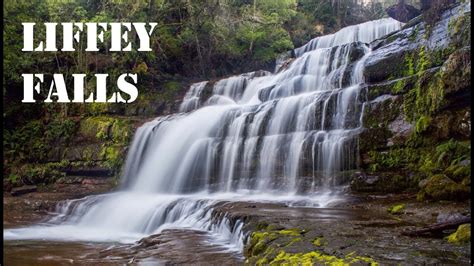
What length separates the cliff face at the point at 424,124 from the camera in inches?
373

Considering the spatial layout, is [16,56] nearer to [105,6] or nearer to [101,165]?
[105,6]

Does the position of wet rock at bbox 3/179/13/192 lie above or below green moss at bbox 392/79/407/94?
below

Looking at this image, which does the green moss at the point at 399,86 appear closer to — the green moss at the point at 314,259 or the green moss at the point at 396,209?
the green moss at the point at 396,209

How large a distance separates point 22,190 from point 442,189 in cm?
1379

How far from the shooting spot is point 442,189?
8180mm

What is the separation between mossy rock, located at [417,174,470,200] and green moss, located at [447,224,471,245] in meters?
2.73

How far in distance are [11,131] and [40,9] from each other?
588cm

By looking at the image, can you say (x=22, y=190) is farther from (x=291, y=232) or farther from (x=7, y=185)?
(x=291, y=232)

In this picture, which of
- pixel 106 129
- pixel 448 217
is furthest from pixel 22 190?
pixel 448 217

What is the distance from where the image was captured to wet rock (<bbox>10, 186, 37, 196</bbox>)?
15701 millimetres

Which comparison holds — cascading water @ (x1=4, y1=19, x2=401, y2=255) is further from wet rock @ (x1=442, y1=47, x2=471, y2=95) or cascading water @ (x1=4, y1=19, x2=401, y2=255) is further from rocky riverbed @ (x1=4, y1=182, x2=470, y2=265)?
wet rock @ (x1=442, y1=47, x2=471, y2=95)

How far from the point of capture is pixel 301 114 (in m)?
12.5

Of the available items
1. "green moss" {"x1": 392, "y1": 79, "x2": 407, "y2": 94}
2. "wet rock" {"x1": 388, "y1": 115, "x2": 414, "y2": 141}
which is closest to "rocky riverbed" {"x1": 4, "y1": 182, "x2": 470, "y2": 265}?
"wet rock" {"x1": 388, "y1": 115, "x2": 414, "y2": 141}

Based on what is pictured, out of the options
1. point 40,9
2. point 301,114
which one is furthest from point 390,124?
point 40,9
